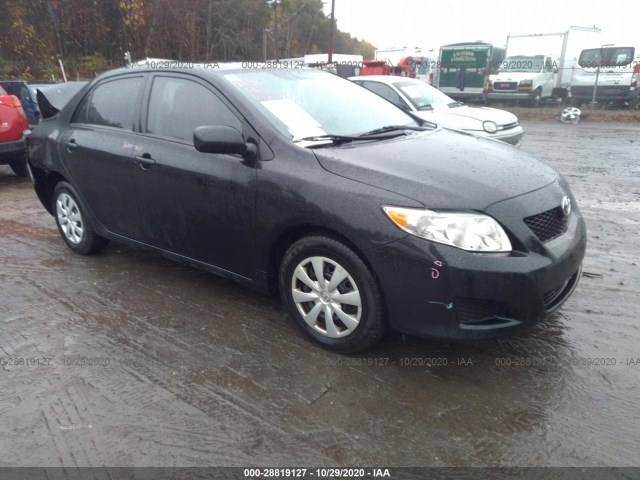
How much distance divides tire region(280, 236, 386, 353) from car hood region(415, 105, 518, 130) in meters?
5.90

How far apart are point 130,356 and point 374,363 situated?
4.87 ft

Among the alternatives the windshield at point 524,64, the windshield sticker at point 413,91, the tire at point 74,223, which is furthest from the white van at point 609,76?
the tire at point 74,223

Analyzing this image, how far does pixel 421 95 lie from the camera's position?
934cm

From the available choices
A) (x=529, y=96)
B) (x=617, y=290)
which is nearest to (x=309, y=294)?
(x=617, y=290)

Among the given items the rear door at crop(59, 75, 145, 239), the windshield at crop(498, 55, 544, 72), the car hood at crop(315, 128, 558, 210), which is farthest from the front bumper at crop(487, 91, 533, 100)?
the rear door at crop(59, 75, 145, 239)

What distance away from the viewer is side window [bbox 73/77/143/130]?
13.1ft

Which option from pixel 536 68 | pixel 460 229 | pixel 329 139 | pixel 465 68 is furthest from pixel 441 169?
pixel 465 68

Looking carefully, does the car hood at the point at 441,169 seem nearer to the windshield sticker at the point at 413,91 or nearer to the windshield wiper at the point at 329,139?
the windshield wiper at the point at 329,139

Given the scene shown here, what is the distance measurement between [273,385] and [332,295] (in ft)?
1.97

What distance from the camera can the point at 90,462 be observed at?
2.33 meters

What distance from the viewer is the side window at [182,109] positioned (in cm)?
341

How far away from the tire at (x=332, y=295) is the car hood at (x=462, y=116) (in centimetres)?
590

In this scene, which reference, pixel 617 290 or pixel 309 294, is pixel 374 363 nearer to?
pixel 309 294

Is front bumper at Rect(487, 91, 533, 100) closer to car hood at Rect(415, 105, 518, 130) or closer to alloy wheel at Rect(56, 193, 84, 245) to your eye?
car hood at Rect(415, 105, 518, 130)
